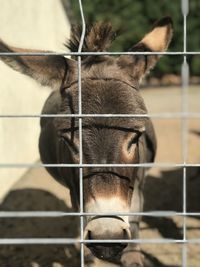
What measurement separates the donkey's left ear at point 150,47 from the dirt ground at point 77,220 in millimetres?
1418

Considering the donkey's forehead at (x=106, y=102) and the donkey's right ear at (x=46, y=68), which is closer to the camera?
the donkey's forehead at (x=106, y=102)

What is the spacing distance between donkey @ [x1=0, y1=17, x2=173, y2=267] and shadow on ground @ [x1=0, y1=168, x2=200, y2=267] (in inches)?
41.2

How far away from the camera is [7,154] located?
5414mm

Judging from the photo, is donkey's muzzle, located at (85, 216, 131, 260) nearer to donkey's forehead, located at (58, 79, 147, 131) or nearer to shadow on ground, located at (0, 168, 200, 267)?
donkey's forehead, located at (58, 79, 147, 131)

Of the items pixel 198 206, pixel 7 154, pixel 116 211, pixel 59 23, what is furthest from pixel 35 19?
pixel 116 211

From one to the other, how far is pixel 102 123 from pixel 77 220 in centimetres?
219

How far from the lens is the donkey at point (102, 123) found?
2465 mm

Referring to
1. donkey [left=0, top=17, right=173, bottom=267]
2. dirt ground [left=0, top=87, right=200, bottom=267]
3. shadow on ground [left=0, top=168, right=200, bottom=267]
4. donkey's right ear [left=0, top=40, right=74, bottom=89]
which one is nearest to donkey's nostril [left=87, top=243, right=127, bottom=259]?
donkey [left=0, top=17, right=173, bottom=267]

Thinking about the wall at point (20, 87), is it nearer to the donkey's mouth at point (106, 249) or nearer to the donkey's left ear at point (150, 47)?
the donkey's left ear at point (150, 47)

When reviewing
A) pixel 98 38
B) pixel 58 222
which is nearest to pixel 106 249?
pixel 98 38

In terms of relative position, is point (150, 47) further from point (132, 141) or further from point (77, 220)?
point (77, 220)

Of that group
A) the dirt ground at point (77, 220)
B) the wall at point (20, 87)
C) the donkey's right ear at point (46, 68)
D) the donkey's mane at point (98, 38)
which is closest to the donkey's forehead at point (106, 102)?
the donkey's right ear at point (46, 68)

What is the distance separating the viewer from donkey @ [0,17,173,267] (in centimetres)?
246

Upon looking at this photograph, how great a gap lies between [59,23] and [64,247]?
409cm
